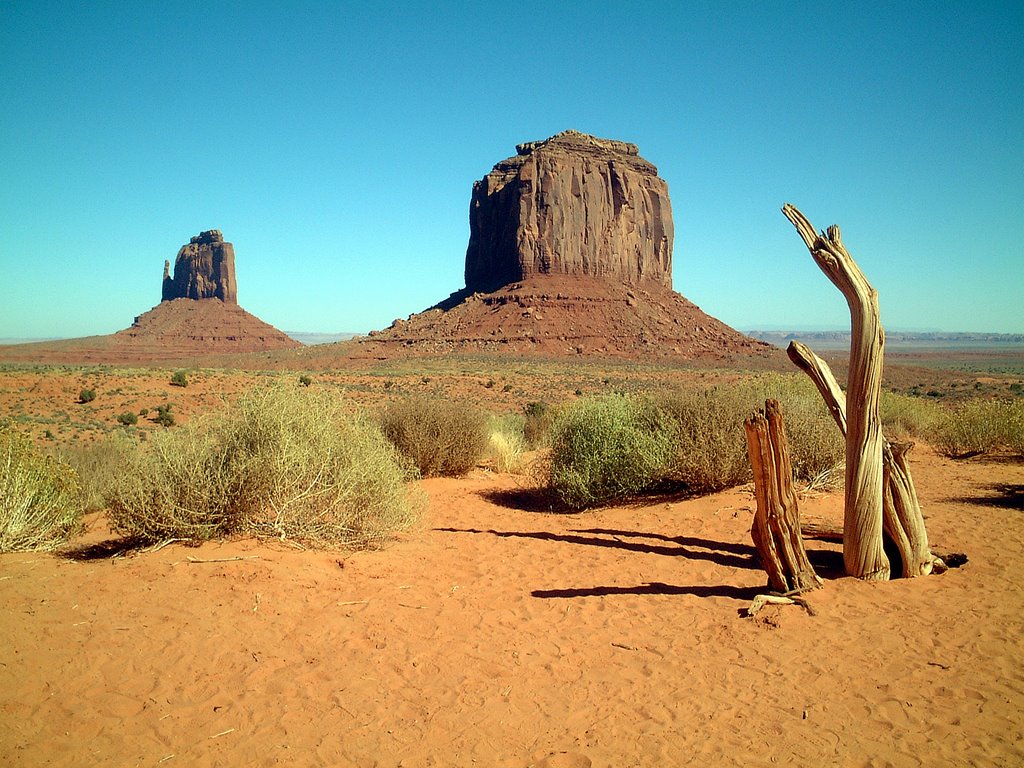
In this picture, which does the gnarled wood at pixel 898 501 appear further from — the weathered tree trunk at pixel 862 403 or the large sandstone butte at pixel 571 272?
the large sandstone butte at pixel 571 272

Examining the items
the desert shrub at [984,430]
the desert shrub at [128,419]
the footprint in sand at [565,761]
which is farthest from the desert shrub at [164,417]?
the desert shrub at [984,430]

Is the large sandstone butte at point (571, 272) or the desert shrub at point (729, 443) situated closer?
the desert shrub at point (729, 443)

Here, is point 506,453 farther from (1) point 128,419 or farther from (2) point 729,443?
(1) point 128,419

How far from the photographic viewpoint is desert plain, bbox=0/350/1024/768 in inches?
153

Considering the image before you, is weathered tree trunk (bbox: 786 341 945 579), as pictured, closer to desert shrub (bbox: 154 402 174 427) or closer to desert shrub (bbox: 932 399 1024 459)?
desert shrub (bbox: 932 399 1024 459)

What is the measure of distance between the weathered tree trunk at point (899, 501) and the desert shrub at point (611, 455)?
387cm

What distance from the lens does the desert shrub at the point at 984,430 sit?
498 inches

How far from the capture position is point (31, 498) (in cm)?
680

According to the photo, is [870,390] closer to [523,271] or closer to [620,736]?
[620,736]

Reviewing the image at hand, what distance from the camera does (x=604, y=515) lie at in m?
9.77

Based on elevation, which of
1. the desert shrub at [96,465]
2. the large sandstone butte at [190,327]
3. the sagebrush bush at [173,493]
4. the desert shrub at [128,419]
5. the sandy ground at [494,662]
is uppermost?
the large sandstone butte at [190,327]

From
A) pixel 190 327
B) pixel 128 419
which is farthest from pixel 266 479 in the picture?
pixel 190 327

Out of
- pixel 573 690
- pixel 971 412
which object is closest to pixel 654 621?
pixel 573 690

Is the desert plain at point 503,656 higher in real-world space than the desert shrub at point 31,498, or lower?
lower
